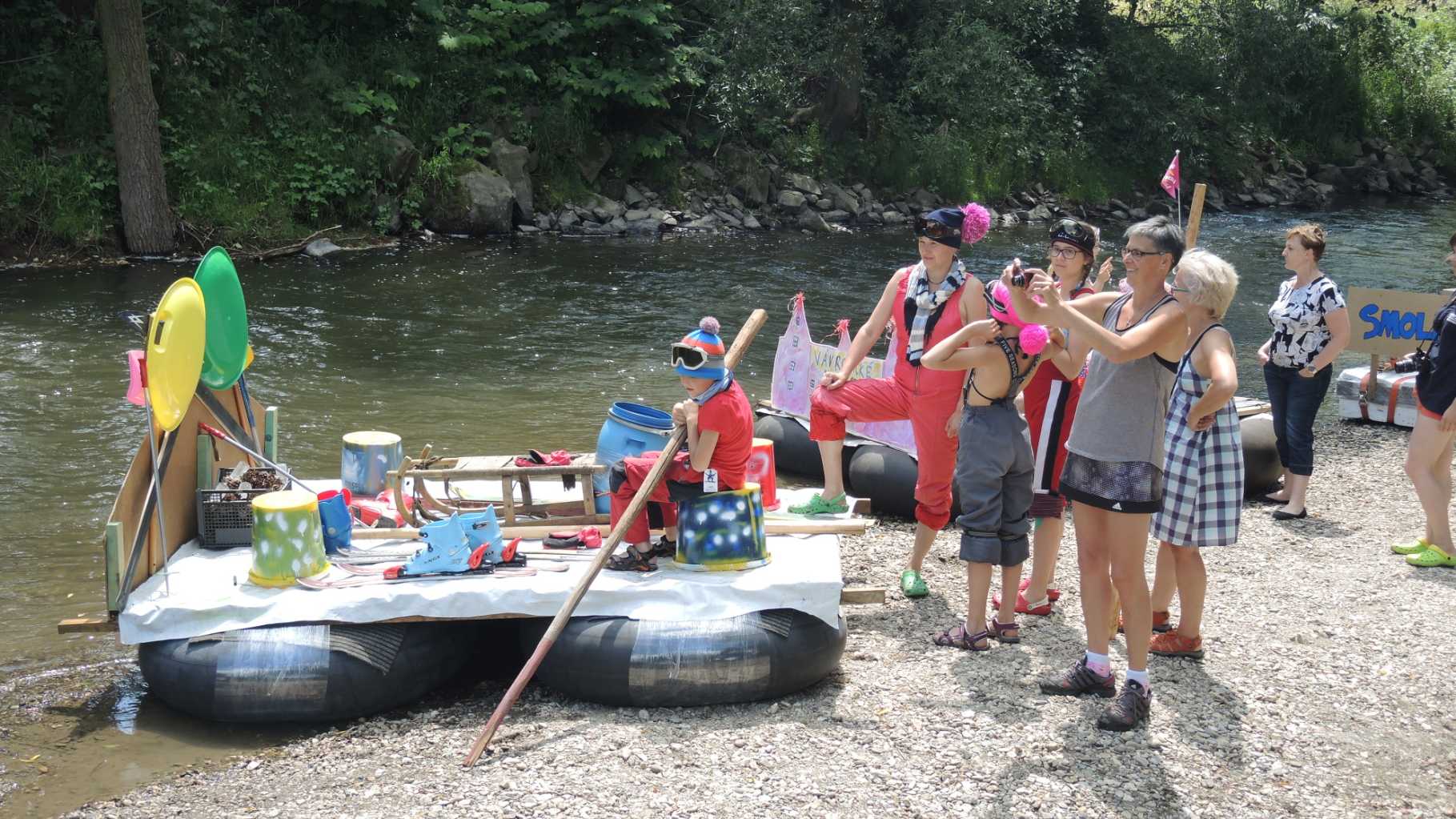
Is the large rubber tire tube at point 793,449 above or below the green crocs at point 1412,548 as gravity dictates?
above

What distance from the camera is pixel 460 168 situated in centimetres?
2102

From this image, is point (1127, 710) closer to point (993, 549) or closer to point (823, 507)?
point (993, 549)

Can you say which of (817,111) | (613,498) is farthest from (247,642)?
(817,111)

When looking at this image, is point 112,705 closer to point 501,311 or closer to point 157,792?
point 157,792

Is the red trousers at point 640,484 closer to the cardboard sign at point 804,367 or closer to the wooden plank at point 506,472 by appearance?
the wooden plank at point 506,472

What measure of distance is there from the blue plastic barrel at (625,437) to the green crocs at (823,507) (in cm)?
82

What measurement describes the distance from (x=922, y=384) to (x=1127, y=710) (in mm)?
1977

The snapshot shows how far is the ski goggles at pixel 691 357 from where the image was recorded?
218 inches

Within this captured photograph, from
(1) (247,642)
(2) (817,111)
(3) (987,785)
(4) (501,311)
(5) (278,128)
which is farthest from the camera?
(2) (817,111)

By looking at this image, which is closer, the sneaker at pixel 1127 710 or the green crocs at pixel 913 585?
the sneaker at pixel 1127 710

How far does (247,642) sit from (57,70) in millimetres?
16122

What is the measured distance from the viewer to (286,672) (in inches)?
210

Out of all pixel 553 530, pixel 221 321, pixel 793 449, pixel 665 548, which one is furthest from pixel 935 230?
pixel 221 321

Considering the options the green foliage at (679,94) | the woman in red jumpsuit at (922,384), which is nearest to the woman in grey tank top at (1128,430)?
the woman in red jumpsuit at (922,384)
